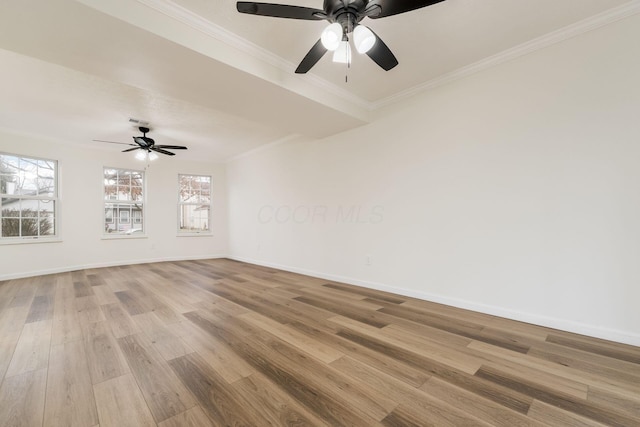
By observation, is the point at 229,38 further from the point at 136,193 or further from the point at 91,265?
the point at 91,265

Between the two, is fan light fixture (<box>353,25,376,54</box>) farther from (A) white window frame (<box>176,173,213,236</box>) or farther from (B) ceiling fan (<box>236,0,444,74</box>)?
(A) white window frame (<box>176,173,213,236</box>)

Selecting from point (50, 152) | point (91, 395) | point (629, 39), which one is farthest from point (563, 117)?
point (50, 152)

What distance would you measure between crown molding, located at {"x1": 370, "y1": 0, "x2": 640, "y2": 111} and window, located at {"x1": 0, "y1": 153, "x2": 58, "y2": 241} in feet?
21.6

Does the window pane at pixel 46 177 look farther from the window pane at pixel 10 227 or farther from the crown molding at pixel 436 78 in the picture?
the crown molding at pixel 436 78

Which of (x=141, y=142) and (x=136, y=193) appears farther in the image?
(x=136, y=193)

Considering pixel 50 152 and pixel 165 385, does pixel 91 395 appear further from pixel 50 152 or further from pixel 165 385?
pixel 50 152

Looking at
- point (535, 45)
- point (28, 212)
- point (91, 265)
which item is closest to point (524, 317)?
point (535, 45)

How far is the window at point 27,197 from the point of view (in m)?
4.60

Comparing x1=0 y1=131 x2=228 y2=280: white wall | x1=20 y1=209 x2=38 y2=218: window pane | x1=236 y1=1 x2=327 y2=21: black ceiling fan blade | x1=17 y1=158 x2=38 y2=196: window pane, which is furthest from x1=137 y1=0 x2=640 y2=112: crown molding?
x1=20 y1=209 x2=38 y2=218: window pane

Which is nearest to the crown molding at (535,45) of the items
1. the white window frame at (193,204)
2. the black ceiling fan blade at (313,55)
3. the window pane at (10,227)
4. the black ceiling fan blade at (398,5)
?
the black ceiling fan blade at (398,5)

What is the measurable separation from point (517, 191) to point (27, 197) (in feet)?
25.1

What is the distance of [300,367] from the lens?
1.77 metres

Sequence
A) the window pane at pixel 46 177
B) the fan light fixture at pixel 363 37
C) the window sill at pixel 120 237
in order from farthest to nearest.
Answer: the window sill at pixel 120 237, the window pane at pixel 46 177, the fan light fixture at pixel 363 37

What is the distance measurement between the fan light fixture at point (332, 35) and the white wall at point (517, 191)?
196 centimetres
